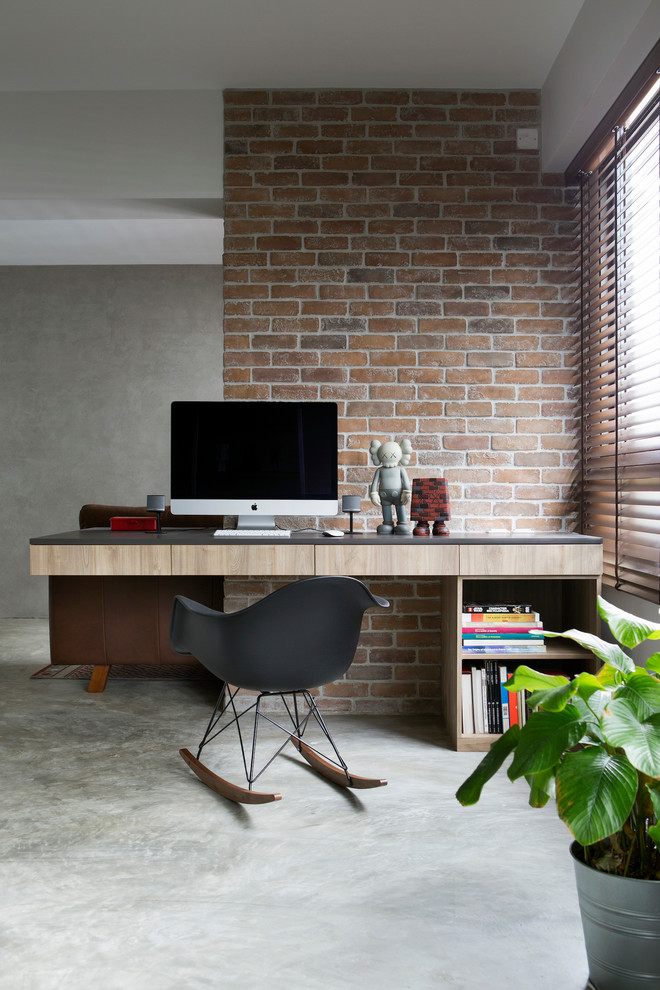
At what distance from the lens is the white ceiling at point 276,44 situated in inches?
114

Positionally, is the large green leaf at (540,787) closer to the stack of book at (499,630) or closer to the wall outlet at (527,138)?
the stack of book at (499,630)

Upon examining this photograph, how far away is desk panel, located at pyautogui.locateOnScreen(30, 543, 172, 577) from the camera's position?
114 inches

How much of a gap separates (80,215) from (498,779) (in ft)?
10.9

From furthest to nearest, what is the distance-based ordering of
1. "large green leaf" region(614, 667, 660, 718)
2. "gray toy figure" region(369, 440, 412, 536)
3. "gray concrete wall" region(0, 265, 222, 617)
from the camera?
"gray concrete wall" region(0, 265, 222, 617) < "gray toy figure" region(369, 440, 412, 536) < "large green leaf" region(614, 667, 660, 718)

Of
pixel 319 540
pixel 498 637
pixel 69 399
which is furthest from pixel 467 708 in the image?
pixel 69 399

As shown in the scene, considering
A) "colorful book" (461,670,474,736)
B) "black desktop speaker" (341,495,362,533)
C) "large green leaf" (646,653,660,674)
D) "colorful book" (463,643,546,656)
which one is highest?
"black desktop speaker" (341,495,362,533)

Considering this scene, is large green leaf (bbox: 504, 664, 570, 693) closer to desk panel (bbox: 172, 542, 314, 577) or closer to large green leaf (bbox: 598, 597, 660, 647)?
large green leaf (bbox: 598, 597, 660, 647)

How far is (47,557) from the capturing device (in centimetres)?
291

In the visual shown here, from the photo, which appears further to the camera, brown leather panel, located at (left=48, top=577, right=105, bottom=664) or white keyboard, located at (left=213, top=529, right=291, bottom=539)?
brown leather panel, located at (left=48, top=577, right=105, bottom=664)

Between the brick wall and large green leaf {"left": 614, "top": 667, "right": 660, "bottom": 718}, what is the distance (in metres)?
1.98

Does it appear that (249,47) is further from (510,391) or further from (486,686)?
(486,686)

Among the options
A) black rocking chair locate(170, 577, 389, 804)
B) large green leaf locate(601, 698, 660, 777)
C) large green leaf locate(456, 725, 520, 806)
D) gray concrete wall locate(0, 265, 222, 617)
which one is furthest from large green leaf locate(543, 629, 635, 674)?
gray concrete wall locate(0, 265, 222, 617)

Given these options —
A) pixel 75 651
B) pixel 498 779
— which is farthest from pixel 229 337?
pixel 498 779

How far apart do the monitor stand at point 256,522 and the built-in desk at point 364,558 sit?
317mm
